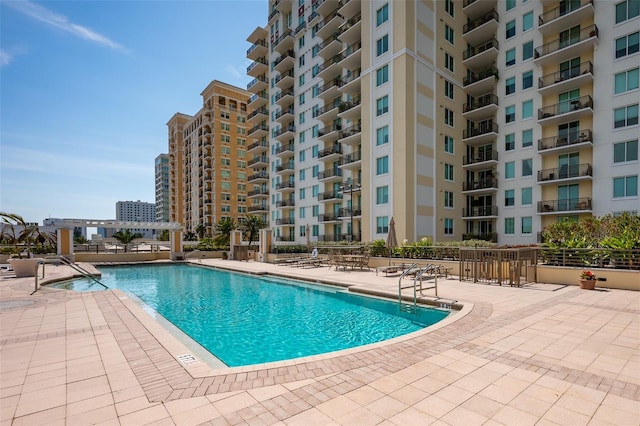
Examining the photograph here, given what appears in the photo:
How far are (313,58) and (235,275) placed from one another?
97.1 feet

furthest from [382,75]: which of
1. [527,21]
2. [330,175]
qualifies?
[527,21]

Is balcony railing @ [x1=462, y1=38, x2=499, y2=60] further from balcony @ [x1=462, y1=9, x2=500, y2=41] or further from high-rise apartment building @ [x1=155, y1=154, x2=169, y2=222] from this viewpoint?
high-rise apartment building @ [x1=155, y1=154, x2=169, y2=222]

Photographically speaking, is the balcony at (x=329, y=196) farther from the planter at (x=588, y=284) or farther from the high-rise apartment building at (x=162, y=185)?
the high-rise apartment building at (x=162, y=185)

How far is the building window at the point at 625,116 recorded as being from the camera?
2261cm

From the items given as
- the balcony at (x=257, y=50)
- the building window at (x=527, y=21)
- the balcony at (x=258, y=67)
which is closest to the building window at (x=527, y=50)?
the building window at (x=527, y=21)

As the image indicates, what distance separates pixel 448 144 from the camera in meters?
29.6

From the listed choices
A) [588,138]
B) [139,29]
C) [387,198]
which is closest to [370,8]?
[387,198]

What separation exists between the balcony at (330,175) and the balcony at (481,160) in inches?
493

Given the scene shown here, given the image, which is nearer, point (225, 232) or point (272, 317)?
point (272, 317)

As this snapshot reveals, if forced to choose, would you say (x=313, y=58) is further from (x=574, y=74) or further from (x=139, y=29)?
(x=139, y=29)

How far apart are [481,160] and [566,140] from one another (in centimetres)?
680

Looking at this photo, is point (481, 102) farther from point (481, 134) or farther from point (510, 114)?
point (481, 134)

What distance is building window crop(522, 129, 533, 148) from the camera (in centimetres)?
2778

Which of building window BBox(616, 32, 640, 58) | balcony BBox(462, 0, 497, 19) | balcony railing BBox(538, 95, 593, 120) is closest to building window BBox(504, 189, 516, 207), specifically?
balcony railing BBox(538, 95, 593, 120)
